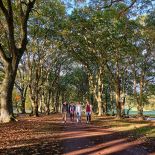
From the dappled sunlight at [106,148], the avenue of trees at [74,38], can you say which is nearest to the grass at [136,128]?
the dappled sunlight at [106,148]

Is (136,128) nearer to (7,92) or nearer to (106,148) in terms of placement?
(7,92)

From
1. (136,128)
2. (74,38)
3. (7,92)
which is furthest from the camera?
(74,38)

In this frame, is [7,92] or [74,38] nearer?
[7,92]

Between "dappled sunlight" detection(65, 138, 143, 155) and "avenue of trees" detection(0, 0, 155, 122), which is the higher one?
"avenue of trees" detection(0, 0, 155, 122)

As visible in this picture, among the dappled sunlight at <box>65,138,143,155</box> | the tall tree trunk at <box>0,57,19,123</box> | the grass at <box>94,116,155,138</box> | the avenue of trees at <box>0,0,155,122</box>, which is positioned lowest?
the dappled sunlight at <box>65,138,143,155</box>

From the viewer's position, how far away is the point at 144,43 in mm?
47500

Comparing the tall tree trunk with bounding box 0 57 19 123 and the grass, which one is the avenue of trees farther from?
the grass

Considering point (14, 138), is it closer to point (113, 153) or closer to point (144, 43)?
point (113, 153)

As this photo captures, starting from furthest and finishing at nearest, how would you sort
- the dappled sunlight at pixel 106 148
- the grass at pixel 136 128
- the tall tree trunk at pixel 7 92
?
1. the tall tree trunk at pixel 7 92
2. the grass at pixel 136 128
3. the dappled sunlight at pixel 106 148

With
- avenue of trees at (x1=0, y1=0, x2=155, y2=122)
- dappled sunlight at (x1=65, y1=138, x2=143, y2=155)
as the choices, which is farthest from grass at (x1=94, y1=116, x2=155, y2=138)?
avenue of trees at (x1=0, y1=0, x2=155, y2=122)

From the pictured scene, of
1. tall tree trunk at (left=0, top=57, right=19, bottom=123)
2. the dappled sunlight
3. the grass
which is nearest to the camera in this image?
the dappled sunlight

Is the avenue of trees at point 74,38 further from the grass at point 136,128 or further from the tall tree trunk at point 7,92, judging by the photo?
the grass at point 136,128

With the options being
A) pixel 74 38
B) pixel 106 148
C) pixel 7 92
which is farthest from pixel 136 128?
pixel 74 38

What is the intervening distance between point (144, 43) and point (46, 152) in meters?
36.0
